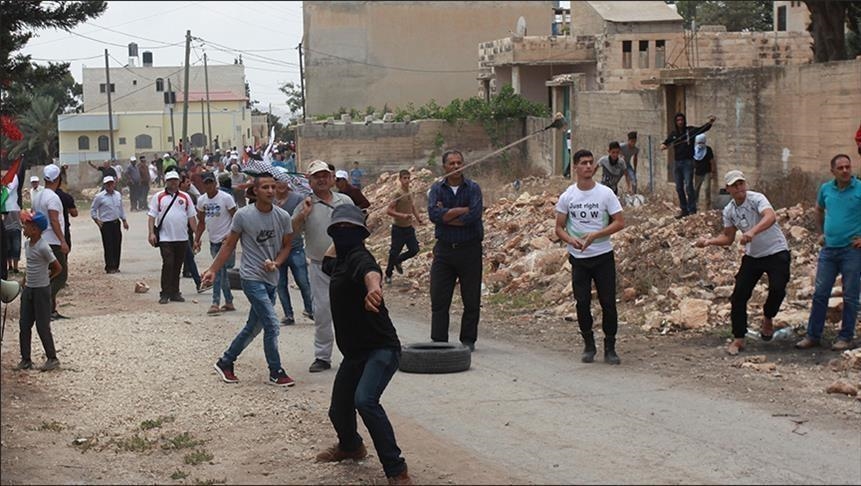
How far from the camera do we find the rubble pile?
45.7 ft

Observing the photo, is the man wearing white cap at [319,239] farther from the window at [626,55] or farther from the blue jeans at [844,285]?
the window at [626,55]

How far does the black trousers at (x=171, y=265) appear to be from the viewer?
17797 millimetres

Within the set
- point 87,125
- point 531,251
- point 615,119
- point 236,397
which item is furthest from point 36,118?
point 236,397

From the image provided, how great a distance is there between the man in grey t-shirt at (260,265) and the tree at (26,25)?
8383 mm

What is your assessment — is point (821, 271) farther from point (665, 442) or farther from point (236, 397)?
point (236, 397)

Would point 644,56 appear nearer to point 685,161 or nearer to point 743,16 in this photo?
point 743,16

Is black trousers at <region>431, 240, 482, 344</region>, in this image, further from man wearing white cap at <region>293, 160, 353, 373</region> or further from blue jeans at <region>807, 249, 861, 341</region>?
blue jeans at <region>807, 249, 861, 341</region>

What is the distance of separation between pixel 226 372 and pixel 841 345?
18.4ft

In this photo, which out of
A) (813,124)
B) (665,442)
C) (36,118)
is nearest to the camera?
(665,442)

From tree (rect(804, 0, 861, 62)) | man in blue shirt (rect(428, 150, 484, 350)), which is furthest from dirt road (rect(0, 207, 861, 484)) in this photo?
tree (rect(804, 0, 861, 62))

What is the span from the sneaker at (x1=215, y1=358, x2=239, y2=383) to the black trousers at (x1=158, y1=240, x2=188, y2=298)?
669 cm

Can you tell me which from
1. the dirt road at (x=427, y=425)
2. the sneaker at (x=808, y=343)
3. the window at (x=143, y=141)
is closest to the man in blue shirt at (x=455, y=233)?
the dirt road at (x=427, y=425)

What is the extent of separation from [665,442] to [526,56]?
33.2 m

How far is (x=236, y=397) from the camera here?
10.6 meters
